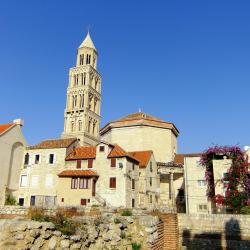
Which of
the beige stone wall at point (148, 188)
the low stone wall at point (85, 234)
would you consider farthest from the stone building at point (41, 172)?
the low stone wall at point (85, 234)

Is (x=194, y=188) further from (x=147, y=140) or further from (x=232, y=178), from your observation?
(x=147, y=140)

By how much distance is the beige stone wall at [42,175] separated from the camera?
41.8 meters

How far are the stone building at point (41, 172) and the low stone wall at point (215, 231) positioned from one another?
76.9 feet

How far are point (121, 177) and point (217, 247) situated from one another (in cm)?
1843

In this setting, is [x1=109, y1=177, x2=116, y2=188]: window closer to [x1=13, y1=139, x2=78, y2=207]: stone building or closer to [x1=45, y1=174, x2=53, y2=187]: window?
[x1=13, y1=139, x2=78, y2=207]: stone building

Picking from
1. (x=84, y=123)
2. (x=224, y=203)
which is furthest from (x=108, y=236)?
(x=84, y=123)

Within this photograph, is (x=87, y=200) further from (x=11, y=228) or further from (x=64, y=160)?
(x=11, y=228)

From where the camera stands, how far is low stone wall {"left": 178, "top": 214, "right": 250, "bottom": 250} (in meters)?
21.4

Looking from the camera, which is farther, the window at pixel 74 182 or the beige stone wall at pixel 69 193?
the window at pixel 74 182

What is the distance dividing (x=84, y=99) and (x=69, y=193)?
147 ft

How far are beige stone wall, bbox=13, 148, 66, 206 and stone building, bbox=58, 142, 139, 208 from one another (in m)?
1.90

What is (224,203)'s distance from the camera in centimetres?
3238

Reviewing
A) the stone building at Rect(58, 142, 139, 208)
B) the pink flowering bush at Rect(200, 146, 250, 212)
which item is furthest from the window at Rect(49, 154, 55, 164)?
the pink flowering bush at Rect(200, 146, 250, 212)

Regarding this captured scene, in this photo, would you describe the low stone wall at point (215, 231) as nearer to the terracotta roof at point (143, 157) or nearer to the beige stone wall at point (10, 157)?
the terracotta roof at point (143, 157)
